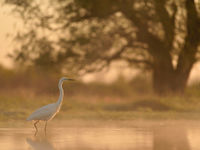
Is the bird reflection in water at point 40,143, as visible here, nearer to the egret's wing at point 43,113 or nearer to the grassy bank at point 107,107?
the egret's wing at point 43,113

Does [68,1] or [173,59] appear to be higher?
[68,1]

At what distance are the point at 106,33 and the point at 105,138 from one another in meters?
11.1

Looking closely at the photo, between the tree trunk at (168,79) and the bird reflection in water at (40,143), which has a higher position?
the tree trunk at (168,79)

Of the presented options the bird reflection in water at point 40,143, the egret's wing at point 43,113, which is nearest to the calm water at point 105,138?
the bird reflection in water at point 40,143

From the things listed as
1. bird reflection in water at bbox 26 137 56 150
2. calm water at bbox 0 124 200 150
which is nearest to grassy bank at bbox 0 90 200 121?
calm water at bbox 0 124 200 150

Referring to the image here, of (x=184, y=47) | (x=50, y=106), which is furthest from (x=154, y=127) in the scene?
(x=184, y=47)

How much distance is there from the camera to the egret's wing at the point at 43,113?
11.5 metres

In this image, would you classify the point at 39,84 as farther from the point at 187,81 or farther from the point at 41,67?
the point at 187,81

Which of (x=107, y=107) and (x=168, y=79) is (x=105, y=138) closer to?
(x=107, y=107)

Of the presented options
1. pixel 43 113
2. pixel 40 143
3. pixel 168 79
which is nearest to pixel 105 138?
pixel 40 143

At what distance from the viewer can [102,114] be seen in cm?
1689

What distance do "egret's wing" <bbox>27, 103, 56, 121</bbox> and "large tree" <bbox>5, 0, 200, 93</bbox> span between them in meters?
9.02

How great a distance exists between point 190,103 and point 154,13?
4.22 meters

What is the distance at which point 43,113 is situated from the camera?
1166 cm
